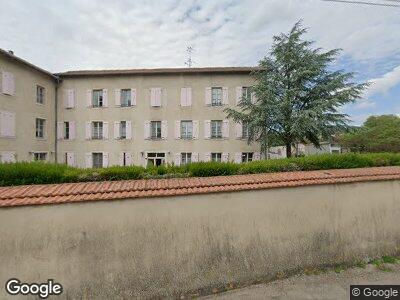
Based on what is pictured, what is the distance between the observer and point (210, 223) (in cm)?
427

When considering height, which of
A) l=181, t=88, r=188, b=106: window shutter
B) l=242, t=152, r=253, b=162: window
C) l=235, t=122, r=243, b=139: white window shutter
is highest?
l=181, t=88, r=188, b=106: window shutter

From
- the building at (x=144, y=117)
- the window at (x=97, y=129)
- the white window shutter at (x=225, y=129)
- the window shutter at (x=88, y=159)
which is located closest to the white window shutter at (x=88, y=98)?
the building at (x=144, y=117)

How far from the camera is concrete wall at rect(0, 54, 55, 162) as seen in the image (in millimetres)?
18297

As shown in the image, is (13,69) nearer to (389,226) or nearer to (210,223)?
(210,223)

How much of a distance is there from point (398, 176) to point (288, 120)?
13947 mm

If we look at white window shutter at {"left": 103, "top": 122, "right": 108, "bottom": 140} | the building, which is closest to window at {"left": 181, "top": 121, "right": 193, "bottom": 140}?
the building

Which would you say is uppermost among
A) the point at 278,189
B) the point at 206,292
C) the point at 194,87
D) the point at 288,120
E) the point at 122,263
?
the point at 194,87

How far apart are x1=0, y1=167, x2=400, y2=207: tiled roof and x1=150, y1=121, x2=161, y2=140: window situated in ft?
59.9

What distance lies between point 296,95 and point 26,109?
20.4 m

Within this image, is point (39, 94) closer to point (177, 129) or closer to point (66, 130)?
point (66, 130)

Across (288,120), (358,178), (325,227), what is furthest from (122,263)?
(288,120)

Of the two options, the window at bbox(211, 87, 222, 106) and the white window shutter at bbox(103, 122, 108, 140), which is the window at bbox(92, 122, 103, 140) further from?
the window at bbox(211, 87, 222, 106)

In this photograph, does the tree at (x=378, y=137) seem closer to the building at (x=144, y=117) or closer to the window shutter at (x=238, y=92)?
the window shutter at (x=238, y=92)

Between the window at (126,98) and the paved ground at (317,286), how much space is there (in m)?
20.8
